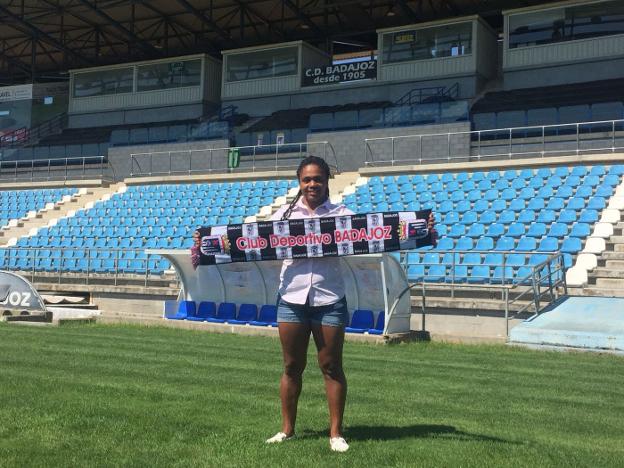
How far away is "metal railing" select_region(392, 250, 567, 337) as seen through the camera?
14.3 m

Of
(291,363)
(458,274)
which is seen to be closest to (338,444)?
(291,363)

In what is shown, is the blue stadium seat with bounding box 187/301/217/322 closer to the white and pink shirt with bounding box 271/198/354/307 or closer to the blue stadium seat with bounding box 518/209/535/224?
the blue stadium seat with bounding box 518/209/535/224

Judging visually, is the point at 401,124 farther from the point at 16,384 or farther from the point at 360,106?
the point at 16,384

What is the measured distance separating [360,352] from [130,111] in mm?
31310

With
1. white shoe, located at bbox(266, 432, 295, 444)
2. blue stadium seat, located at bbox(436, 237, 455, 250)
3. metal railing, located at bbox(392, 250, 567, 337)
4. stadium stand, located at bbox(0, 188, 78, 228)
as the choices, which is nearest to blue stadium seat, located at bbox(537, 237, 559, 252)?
metal railing, located at bbox(392, 250, 567, 337)

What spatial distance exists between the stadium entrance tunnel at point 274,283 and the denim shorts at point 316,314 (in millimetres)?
7898

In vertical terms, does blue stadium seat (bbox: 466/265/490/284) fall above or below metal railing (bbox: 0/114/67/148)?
below

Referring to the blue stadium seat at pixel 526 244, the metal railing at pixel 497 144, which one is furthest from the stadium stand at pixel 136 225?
the blue stadium seat at pixel 526 244

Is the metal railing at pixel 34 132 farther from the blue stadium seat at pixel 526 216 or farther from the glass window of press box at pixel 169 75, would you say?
the blue stadium seat at pixel 526 216

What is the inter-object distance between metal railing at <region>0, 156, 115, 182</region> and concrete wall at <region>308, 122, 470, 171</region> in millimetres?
10294

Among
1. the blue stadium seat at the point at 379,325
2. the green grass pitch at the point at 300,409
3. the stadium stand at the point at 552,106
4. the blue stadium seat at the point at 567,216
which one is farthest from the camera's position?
the stadium stand at the point at 552,106

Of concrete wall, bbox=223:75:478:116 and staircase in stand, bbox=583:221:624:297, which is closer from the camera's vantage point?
staircase in stand, bbox=583:221:624:297

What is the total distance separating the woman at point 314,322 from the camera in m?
5.39

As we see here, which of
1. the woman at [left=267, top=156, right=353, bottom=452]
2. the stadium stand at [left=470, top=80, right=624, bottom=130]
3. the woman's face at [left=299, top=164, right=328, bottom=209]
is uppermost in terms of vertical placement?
the stadium stand at [left=470, top=80, right=624, bottom=130]
